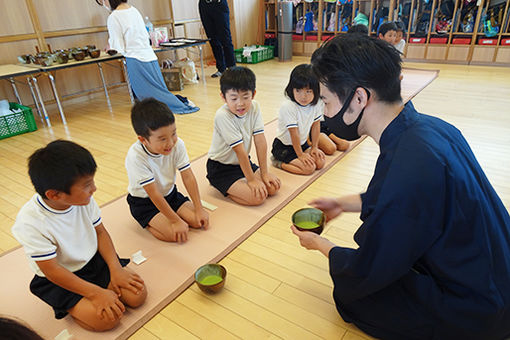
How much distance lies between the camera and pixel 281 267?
1562 millimetres

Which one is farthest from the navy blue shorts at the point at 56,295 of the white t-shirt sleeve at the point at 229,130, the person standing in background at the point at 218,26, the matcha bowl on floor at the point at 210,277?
the person standing in background at the point at 218,26

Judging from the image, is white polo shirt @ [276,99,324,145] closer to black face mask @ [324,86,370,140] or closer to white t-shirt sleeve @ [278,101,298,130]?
white t-shirt sleeve @ [278,101,298,130]

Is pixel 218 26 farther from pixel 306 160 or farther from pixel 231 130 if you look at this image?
pixel 231 130

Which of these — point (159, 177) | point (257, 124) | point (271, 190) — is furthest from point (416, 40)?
point (159, 177)

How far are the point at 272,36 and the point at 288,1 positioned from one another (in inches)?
28.0

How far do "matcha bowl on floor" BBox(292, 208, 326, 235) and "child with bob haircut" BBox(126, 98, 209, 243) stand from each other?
550 mm

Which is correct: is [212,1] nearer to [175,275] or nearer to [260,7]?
[260,7]

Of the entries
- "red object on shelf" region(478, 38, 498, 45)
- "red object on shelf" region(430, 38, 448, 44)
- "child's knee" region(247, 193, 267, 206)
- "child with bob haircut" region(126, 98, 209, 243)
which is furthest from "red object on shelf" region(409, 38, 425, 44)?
"child with bob haircut" region(126, 98, 209, 243)

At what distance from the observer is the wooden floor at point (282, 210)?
1.30 meters

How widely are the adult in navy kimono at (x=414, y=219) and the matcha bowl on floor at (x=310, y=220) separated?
27 centimetres

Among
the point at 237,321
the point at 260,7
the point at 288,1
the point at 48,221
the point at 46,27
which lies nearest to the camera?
the point at 48,221

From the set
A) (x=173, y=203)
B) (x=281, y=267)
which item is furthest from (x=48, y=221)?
(x=281, y=267)

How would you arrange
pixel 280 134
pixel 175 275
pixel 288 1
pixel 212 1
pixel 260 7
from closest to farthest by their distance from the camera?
pixel 175 275
pixel 280 134
pixel 212 1
pixel 288 1
pixel 260 7

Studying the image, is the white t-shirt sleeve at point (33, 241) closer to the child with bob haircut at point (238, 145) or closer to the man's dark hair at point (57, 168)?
the man's dark hair at point (57, 168)
